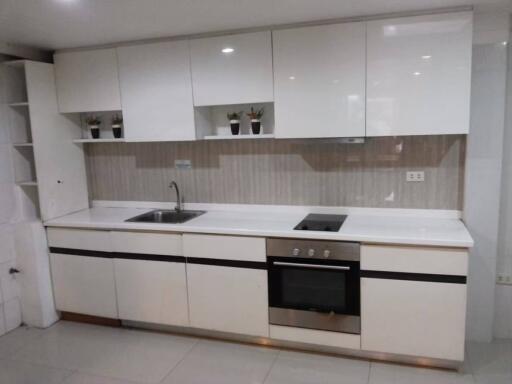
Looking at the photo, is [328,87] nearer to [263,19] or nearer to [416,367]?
[263,19]

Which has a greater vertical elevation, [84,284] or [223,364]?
[84,284]

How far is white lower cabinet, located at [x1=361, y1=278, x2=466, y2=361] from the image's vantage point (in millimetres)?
2645

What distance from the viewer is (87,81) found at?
3545 millimetres

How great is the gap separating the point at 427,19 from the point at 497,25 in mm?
549

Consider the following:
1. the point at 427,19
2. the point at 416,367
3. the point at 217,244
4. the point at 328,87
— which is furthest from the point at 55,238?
the point at 427,19

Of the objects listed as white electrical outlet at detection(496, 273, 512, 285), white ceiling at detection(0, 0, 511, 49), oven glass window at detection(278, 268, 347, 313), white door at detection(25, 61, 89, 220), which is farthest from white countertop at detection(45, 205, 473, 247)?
white ceiling at detection(0, 0, 511, 49)

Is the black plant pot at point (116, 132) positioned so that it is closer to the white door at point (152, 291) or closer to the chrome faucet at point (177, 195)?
the chrome faucet at point (177, 195)

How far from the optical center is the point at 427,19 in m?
2.69

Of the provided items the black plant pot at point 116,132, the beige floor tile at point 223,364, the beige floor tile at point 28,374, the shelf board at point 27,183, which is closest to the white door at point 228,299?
the beige floor tile at point 223,364

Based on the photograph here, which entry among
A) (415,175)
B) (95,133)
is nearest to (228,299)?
(415,175)

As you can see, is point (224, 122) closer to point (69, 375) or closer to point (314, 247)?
point (314, 247)

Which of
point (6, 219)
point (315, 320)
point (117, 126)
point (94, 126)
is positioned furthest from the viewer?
point (94, 126)

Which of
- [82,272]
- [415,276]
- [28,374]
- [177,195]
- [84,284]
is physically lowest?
[28,374]

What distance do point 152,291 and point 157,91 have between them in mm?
1587
